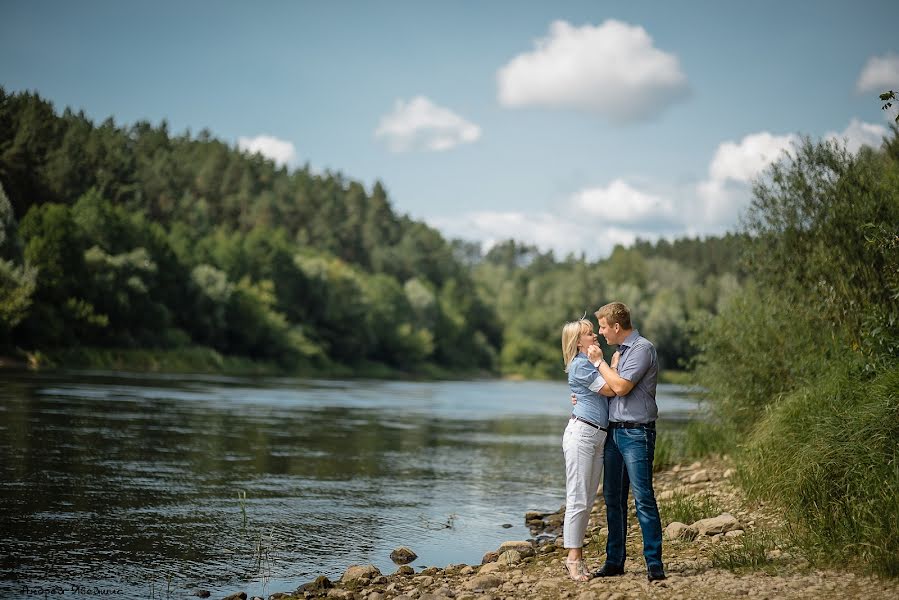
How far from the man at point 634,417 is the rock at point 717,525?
2712mm

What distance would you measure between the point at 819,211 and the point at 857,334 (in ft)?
12.4

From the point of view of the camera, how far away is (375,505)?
50.4 feet

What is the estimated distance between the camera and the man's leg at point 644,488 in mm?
8062

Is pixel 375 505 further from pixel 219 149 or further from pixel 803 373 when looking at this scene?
pixel 219 149

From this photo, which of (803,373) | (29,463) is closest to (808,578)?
(803,373)

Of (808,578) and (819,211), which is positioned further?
(819,211)

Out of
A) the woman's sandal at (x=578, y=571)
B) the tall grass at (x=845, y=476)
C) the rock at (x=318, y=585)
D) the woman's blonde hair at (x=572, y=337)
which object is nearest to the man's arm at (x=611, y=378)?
the woman's blonde hair at (x=572, y=337)

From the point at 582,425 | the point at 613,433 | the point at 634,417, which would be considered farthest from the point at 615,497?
the point at 634,417

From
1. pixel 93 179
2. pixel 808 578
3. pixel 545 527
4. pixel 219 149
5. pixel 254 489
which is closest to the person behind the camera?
pixel 808 578

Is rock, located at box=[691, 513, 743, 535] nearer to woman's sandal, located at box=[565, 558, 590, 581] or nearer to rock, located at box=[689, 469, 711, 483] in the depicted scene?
woman's sandal, located at box=[565, 558, 590, 581]

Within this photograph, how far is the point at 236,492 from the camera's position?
15.6m

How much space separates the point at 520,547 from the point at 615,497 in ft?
11.6

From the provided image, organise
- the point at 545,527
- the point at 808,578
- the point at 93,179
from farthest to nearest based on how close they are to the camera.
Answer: the point at 93,179, the point at 545,527, the point at 808,578

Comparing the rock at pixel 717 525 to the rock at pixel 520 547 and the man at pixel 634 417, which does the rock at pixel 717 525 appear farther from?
the man at pixel 634 417
